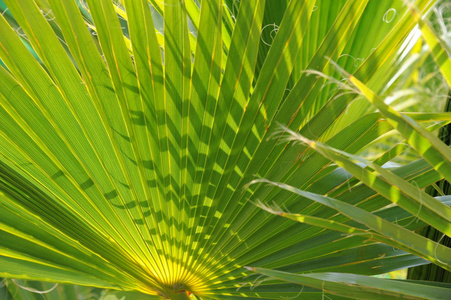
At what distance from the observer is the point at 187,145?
32.8 inches

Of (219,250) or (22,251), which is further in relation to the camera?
(219,250)

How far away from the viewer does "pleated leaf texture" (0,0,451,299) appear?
0.71 meters

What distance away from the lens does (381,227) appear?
19.9 inches

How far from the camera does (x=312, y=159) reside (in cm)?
77

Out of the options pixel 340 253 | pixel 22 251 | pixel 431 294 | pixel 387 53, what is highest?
pixel 387 53

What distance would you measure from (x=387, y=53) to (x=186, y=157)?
0.40 metres

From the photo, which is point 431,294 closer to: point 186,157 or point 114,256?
point 186,157

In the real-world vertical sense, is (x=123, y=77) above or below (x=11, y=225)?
above

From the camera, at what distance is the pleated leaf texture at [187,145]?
713 mm

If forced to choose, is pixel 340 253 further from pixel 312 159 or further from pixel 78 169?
pixel 78 169

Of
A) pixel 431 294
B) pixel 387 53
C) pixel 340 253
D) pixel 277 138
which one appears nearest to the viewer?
pixel 431 294

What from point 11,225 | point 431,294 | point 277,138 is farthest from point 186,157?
point 431,294

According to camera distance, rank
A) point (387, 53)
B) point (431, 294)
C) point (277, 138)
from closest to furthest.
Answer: point (431, 294) < point (387, 53) < point (277, 138)

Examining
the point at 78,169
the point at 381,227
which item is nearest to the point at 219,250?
the point at 78,169
